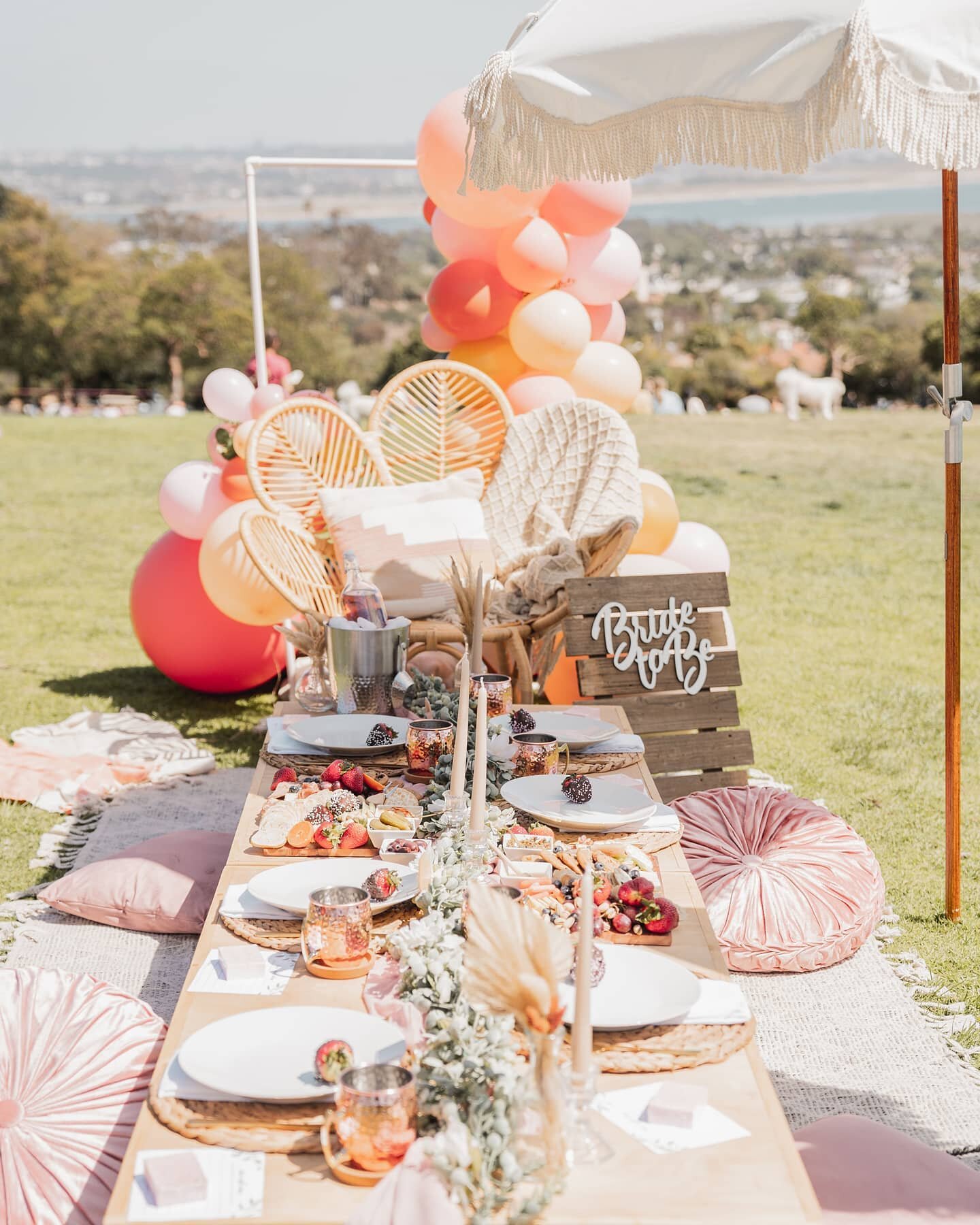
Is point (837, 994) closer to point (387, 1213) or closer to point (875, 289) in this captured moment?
point (387, 1213)

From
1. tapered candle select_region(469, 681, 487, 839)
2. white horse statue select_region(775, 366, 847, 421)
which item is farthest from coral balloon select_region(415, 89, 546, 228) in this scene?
white horse statue select_region(775, 366, 847, 421)

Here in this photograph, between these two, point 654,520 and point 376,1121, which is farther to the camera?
point 654,520

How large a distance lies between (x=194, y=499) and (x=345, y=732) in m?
2.38

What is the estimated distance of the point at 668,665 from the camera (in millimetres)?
3711

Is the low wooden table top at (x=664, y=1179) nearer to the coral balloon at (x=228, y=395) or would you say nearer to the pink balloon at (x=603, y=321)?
the coral balloon at (x=228, y=395)

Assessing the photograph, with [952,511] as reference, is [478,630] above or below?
below

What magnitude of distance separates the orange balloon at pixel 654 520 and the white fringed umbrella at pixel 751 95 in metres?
1.54

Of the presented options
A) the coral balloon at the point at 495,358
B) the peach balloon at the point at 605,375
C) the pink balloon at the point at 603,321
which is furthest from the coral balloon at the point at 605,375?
the coral balloon at the point at 495,358

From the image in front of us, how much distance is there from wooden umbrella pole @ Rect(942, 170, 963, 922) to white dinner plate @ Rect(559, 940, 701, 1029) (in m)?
1.65

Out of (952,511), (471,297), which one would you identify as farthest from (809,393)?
(952,511)

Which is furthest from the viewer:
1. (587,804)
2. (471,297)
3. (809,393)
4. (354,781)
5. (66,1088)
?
(809,393)

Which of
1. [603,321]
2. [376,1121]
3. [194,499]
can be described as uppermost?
[603,321]

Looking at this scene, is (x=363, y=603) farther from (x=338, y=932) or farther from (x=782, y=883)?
(x=338, y=932)

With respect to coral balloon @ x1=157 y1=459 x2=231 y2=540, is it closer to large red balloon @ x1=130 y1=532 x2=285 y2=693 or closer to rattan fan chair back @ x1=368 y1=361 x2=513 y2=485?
large red balloon @ x1=130 y1=532 x2=285 y2=693
